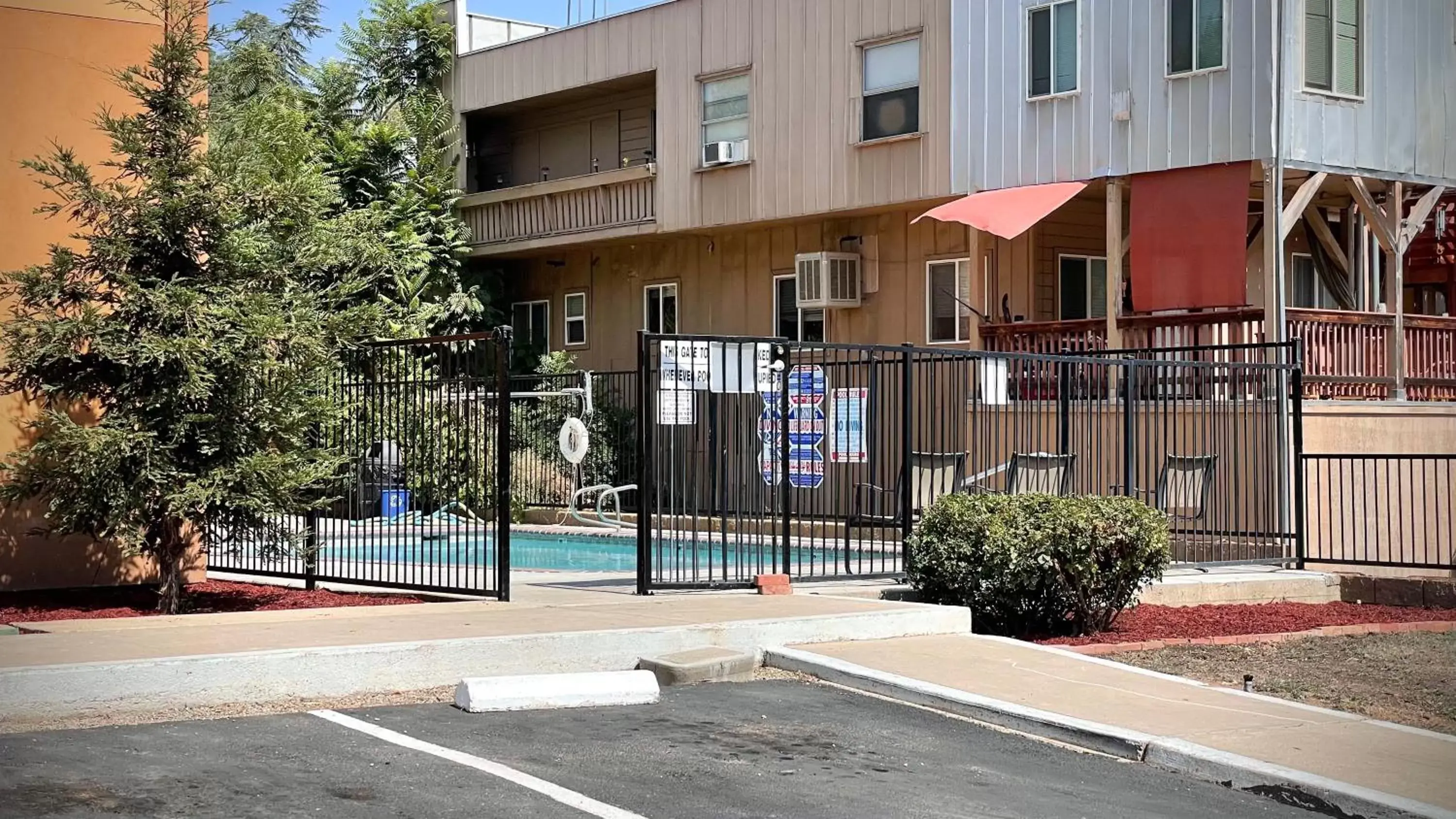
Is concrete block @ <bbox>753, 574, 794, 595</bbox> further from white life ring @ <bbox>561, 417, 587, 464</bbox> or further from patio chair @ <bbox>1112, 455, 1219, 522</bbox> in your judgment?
white life ring @ <bbox>561, 417, 587, 464</bbox>

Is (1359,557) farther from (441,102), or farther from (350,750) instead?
(441,102)

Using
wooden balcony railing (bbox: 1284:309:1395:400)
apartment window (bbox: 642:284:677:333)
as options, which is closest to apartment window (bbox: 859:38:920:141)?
apartment window (bbox: 642:284:677:333)

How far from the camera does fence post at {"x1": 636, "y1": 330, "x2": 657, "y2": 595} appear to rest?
12781 mm

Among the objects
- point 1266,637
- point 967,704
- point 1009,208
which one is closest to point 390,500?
point 967,704

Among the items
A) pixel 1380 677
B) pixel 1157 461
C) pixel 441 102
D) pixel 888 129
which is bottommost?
pixel 1380 677

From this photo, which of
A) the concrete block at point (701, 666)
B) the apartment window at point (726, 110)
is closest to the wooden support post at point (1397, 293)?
the apartment window at point (726, 110)

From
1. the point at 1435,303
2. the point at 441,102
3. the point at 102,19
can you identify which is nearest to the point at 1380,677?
the point at 102,19

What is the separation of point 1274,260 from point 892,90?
6923 millimetres

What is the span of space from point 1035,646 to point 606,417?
50.0ft

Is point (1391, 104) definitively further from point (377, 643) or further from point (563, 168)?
point (377, 643)

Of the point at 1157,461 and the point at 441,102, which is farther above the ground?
the point at 441,102

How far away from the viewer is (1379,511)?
19.0m

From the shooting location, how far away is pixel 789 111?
25875 mm

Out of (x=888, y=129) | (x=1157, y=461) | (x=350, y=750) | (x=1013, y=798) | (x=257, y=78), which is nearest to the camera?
(x=1013, y=798)
